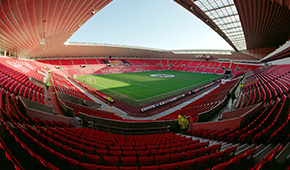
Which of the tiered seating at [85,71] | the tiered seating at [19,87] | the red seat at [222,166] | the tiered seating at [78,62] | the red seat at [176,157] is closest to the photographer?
the red seat at [222,166]

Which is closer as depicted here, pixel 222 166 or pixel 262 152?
pixel 222 166

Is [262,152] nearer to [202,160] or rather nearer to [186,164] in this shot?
[202,160]

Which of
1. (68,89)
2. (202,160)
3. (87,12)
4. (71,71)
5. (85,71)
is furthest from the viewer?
(85,71)

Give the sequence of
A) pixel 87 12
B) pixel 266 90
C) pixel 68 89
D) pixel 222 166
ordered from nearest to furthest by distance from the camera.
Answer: pixel 222 166 < pixel 266 90 < pixel 87 12 < pixel 68 89

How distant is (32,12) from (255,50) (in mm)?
50744

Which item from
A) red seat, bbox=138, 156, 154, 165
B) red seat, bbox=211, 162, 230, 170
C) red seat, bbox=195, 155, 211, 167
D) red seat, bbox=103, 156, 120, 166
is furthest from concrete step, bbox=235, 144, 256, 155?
red seat, bbox=103, 156, 120, 166

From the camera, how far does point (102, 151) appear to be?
3.99m

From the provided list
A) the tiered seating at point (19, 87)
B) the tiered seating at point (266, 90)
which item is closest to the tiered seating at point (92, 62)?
the tiered seating at point (19, 87)

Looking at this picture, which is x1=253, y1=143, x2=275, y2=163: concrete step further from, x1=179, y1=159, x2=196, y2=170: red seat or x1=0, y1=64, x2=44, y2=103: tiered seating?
x1=0, y1=64, x2=44, y2=103: tiered seating

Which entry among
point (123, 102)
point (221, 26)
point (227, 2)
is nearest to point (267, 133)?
point (227, 2)

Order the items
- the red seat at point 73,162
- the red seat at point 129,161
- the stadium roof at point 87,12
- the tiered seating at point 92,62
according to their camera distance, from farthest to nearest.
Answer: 1. the tiered seating at point 92,62
2. the stadium roof at point 87,12
3. the red seat at point 129,161
4. the red seat at point 73,162

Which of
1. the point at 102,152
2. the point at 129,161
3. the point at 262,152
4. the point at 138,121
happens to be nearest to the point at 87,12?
the point at 138,121

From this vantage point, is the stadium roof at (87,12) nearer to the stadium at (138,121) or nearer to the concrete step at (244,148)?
the stadium at (138,121)

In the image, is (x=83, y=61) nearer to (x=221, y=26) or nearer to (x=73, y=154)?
(x=221, y=26)
